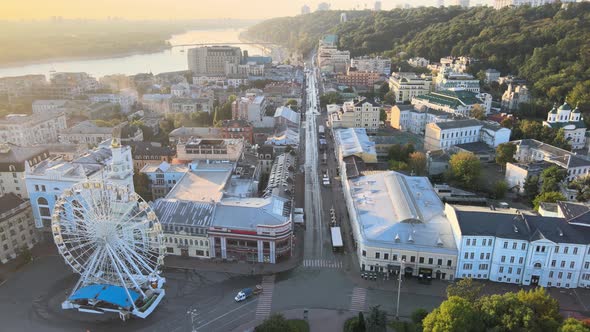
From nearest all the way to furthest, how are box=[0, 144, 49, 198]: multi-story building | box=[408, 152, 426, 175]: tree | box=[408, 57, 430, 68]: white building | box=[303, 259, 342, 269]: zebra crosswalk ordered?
1. box=[303, 259, 342, 269]: zebra crosswalk
2. box=[0, 144, 49, 198]: multi-story building
3. box=[408, 152, 426, 175]: tree
4. box=[408, 57, 430, 68]: white building

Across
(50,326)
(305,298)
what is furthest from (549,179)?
(50,326)

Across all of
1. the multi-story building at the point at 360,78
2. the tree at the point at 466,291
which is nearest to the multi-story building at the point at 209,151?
the tree at the point at 466,291

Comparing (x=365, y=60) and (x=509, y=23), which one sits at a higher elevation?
(x=509, y=23)

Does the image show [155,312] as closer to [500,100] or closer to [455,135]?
[455,135]

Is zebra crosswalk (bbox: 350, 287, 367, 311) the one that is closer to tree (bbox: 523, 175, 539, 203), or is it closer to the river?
tree (bbox: 523, 175, 539, 203)

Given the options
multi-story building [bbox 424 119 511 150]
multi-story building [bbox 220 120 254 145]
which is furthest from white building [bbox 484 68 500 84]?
multi-story building [bbox 220 120 254 145]
